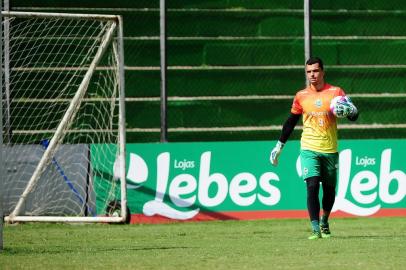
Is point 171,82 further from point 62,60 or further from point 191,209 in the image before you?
point 191,209

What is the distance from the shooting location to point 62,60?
730 inches

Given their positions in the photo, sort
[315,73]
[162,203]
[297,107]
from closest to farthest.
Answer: [315,73] → [297,107] → [162,203]

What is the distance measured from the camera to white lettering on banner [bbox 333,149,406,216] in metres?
16.6

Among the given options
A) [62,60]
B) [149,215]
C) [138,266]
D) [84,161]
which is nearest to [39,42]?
[62,60]

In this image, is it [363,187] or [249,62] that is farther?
[249,62]

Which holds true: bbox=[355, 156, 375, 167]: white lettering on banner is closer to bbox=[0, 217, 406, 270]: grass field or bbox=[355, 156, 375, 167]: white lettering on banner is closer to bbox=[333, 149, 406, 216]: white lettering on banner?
bbox=[333, 149, 406, 216]: white lettering on banner

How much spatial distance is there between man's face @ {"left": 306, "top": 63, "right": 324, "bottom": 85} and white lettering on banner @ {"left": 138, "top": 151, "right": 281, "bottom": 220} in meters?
4.44

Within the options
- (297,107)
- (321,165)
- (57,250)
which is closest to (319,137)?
(321,165)

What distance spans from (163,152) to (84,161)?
1.22 m

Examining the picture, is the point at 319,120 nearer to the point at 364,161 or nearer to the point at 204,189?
the point at 204,189

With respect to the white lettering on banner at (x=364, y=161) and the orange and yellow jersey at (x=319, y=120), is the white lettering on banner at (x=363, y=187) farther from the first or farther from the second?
the orange and yellow jersey at (x=319, y=120)

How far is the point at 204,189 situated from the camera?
53.7 ft

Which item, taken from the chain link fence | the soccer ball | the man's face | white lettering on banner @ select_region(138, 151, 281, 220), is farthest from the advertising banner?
the soccer ball

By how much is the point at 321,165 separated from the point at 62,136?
17.7 ft
